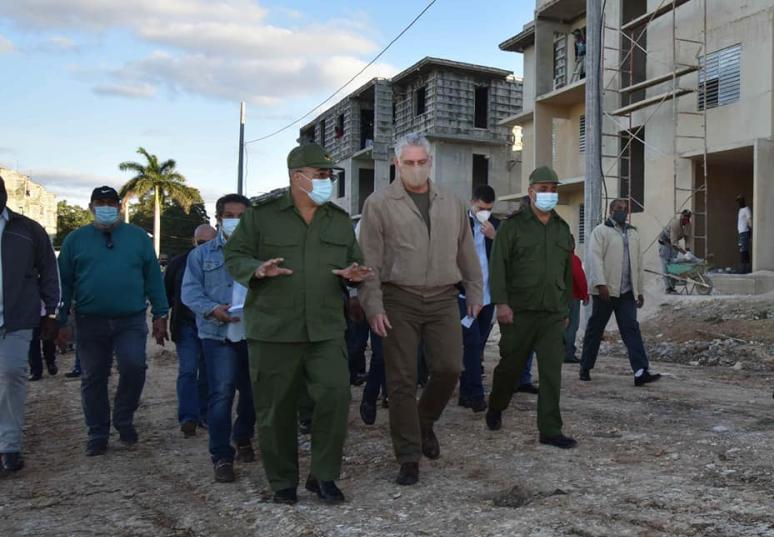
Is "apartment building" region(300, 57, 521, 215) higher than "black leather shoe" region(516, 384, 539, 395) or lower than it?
higher

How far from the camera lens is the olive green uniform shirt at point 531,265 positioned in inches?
211

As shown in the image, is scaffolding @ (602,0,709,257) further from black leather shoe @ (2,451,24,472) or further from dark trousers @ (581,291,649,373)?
black leather shoe @ (2,451,24,472)

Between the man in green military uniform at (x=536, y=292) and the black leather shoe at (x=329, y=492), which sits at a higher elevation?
the man in green military uniform at (x=536, y=292)

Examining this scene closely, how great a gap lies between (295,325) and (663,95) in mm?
16015

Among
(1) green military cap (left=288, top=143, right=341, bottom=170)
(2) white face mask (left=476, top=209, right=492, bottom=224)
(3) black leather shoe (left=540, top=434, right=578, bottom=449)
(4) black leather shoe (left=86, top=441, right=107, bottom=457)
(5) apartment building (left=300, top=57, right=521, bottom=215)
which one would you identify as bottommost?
(4) black leather shoe (left=86, top=441, right=107, bottom=457)

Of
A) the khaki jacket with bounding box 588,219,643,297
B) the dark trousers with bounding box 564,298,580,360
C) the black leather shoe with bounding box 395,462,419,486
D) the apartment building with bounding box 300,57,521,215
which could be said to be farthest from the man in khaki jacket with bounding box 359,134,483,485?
the apartment building with bounding box 300,57,521,215

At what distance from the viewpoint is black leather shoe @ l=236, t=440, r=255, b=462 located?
17.0 ft

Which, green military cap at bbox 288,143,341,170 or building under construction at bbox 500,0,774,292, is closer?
green military cap at bbox 288,143,341,170

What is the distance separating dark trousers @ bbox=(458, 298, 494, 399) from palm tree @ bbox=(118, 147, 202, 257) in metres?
45.8

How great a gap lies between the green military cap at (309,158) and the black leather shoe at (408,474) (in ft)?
5.84

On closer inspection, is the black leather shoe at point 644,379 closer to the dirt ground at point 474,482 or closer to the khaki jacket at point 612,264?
the dirt ground at point 474,482

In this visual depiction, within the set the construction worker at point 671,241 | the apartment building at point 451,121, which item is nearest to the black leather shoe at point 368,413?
the construction worker at point 671,241

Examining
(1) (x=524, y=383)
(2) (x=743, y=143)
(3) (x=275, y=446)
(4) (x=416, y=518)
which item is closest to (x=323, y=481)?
(3) (x=275, y=446)

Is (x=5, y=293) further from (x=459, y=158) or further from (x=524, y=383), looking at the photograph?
(x=459, y=158)
